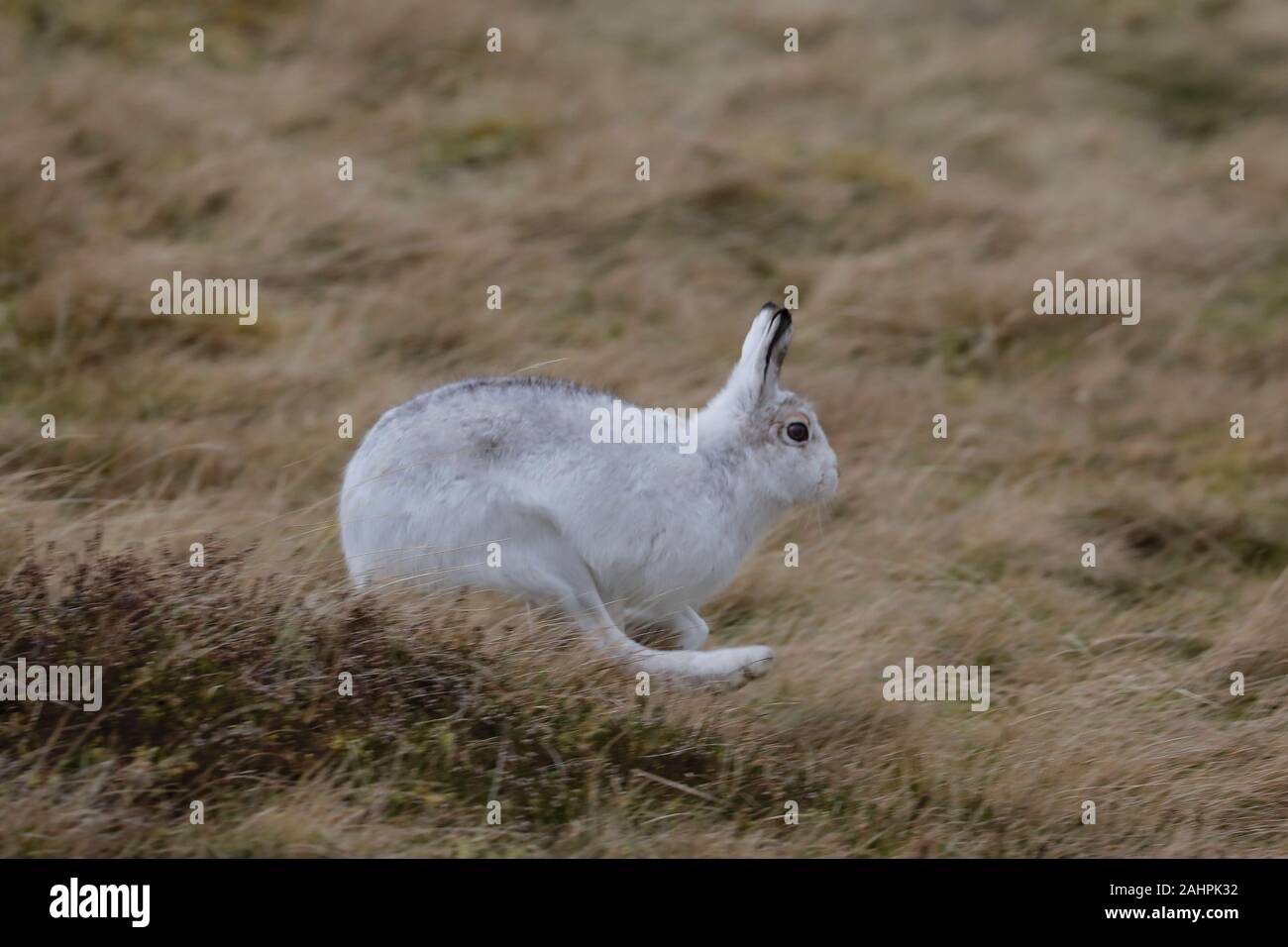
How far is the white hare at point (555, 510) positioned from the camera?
5633 mm

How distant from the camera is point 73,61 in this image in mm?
12555

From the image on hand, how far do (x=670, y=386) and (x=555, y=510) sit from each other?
174 inches

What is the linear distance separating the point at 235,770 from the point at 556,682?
1.13 metres

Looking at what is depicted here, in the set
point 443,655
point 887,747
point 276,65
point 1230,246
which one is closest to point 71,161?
point 276,65

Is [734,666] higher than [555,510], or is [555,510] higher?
[555,510]

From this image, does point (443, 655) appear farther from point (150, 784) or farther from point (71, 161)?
point (71, 161)

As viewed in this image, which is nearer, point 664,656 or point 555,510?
point 555,510

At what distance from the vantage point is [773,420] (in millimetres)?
6305

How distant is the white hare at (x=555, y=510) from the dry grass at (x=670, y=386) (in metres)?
0.21

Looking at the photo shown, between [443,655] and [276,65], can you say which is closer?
[443,655]

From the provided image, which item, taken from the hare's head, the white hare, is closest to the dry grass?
the white hare

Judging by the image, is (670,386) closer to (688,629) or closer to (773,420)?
(773,420)

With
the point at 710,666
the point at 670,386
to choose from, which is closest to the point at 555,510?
the point at 710,666

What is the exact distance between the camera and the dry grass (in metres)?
5.28
